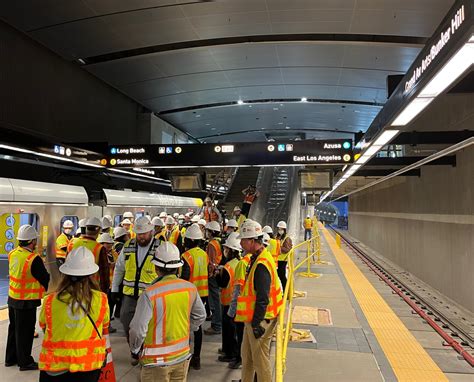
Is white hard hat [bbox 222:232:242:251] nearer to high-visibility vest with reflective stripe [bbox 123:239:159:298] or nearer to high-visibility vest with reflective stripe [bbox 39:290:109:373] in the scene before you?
high-visibility vest with reflective stripe [bbox 123:239:159:298]

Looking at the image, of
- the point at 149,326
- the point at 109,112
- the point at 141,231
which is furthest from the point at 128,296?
the point at 109,112

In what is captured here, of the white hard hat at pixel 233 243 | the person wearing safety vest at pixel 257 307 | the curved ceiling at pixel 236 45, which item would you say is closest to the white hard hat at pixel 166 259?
the person wearing safety vest at pixel 257 307

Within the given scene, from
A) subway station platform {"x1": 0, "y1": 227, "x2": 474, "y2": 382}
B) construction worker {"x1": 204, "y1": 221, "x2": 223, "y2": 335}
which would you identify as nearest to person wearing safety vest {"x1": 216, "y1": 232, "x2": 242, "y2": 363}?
subway station platform {"x1": 0, "y1": 227, "x2": 474, "y2": 382}

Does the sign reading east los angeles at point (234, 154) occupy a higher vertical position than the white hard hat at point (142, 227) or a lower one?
higher

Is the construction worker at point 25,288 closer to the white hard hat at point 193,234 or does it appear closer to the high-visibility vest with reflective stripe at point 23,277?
the high-visibility vest with reflective stripe at point 23,277

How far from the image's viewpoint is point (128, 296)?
5.25 metres

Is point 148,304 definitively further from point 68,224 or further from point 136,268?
point 68,224

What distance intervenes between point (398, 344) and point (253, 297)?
4.09 metres

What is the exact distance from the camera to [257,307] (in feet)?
13.7

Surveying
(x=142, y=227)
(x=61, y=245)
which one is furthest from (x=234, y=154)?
(x=142, y=227)

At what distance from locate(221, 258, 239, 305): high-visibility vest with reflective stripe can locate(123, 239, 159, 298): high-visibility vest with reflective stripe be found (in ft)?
4.09

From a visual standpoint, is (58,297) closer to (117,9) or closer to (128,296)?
(128,296)

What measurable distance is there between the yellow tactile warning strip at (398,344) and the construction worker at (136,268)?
3784mm

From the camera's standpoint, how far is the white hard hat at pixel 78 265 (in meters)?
2.92
